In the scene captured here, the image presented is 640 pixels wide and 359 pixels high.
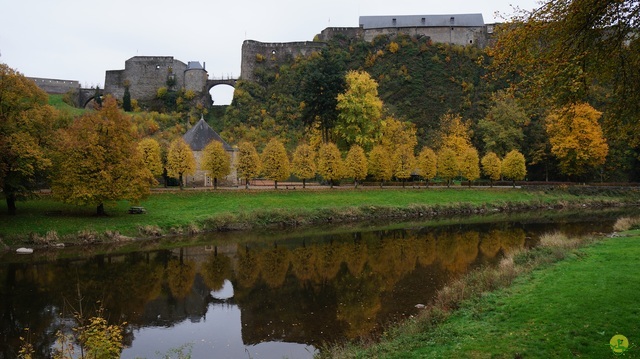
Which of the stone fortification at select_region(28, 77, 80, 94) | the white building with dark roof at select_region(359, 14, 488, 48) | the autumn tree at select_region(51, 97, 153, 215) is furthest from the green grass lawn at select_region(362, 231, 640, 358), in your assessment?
the stone fortification at select_region(28, 77, 80, 94)

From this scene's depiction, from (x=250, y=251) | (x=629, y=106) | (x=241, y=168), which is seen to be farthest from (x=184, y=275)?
(x=241, y=168)

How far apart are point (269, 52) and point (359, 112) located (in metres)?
38.4

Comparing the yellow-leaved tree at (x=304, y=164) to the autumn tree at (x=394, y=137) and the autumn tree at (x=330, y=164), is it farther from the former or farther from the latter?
the autumn tree at (x=394, y=137)

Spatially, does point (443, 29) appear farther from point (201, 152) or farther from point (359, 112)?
point (201, 152)

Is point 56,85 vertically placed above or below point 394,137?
above

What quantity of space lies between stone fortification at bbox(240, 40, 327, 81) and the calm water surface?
53743mm

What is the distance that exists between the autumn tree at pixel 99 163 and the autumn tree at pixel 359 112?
22.0m

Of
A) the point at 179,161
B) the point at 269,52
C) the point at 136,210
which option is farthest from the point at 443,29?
the point at 136,210

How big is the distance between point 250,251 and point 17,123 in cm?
1520

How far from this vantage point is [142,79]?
248 ft

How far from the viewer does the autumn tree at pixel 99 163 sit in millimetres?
26844

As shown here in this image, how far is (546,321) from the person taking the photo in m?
9.80

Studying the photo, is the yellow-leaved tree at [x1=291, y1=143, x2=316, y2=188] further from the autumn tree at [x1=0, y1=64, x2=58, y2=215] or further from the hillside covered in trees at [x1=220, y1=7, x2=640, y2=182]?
the autumn tree at [x1=0, y1=64, x2=58, y2=215]

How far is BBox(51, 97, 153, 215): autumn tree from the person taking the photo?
2684cm
